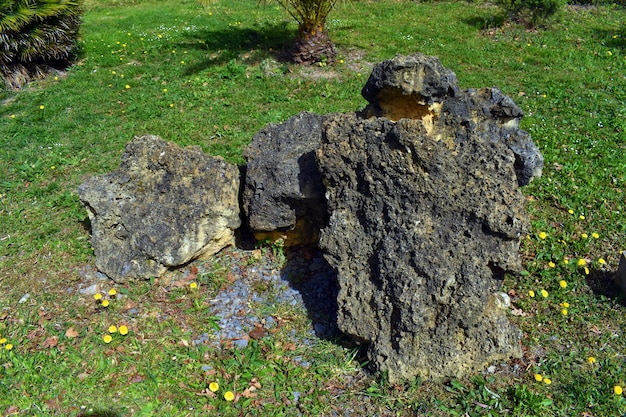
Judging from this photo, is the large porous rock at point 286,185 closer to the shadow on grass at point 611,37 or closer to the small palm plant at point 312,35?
the small palm plant at point 312,35

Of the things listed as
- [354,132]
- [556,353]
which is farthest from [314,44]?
[556,353]

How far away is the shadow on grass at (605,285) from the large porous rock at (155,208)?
120 inches

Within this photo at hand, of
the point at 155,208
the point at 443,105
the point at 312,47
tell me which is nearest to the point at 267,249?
the point at 155,208

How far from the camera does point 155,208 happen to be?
153 inches

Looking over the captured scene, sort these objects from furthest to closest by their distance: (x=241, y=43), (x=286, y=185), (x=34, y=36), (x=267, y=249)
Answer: (x=241, y=43), (x=34, y=36), (x=267, y=249), (x=286, y=185)

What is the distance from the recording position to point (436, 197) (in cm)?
316

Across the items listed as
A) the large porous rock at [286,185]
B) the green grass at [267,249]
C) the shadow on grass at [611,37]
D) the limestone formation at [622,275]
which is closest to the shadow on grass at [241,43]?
the green grass at [267,249]

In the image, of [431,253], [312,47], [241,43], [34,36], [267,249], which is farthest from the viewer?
[241,43]

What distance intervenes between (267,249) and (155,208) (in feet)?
3.33

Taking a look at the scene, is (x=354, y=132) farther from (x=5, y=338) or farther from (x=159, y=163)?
(x=5, y=338)

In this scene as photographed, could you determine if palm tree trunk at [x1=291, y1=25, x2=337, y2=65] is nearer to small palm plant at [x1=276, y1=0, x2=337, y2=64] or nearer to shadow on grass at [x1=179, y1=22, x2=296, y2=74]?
small palm plant at [x1=276, y1=0, x2=337, y2=64]

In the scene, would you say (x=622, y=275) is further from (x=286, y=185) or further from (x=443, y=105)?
(x=286, y=185)

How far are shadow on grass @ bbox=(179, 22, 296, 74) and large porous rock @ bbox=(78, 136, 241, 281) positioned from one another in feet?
16.2

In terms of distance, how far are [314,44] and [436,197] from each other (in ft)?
19.5
